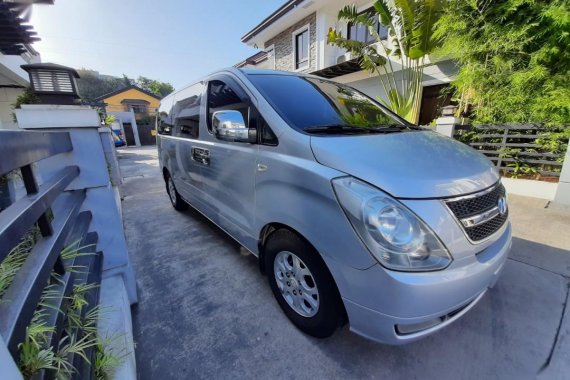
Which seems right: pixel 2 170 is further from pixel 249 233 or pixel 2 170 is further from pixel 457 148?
pixel 457 148

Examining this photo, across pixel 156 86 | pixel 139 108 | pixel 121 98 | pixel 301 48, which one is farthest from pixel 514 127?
pixel 156 86

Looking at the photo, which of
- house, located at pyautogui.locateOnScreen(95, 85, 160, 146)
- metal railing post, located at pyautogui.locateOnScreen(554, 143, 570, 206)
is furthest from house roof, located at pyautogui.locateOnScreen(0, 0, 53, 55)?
house, located at pyautogui.locateOnScreen(95, 85, 160, 146)

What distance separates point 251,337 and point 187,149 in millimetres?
2353

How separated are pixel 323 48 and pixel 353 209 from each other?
33.1 ft

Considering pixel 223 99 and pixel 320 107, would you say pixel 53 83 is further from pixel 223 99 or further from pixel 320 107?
pixel 320 107

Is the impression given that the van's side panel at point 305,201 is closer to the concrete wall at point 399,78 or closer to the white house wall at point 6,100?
the concrete wall at point 399,78

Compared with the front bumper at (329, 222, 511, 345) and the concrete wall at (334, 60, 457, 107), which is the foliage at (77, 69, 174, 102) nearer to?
the concrete wall at (334, 60, 457, 107)

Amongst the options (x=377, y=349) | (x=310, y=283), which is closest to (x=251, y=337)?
(x=310, y=283)

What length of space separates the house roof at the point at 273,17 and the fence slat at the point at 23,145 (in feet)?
33.3

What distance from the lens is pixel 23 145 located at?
92 centimetres

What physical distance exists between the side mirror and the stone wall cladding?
943 centimetres

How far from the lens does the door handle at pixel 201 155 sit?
2.76 meters

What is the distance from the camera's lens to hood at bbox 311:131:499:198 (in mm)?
1384

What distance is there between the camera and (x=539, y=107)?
4.30 metres
